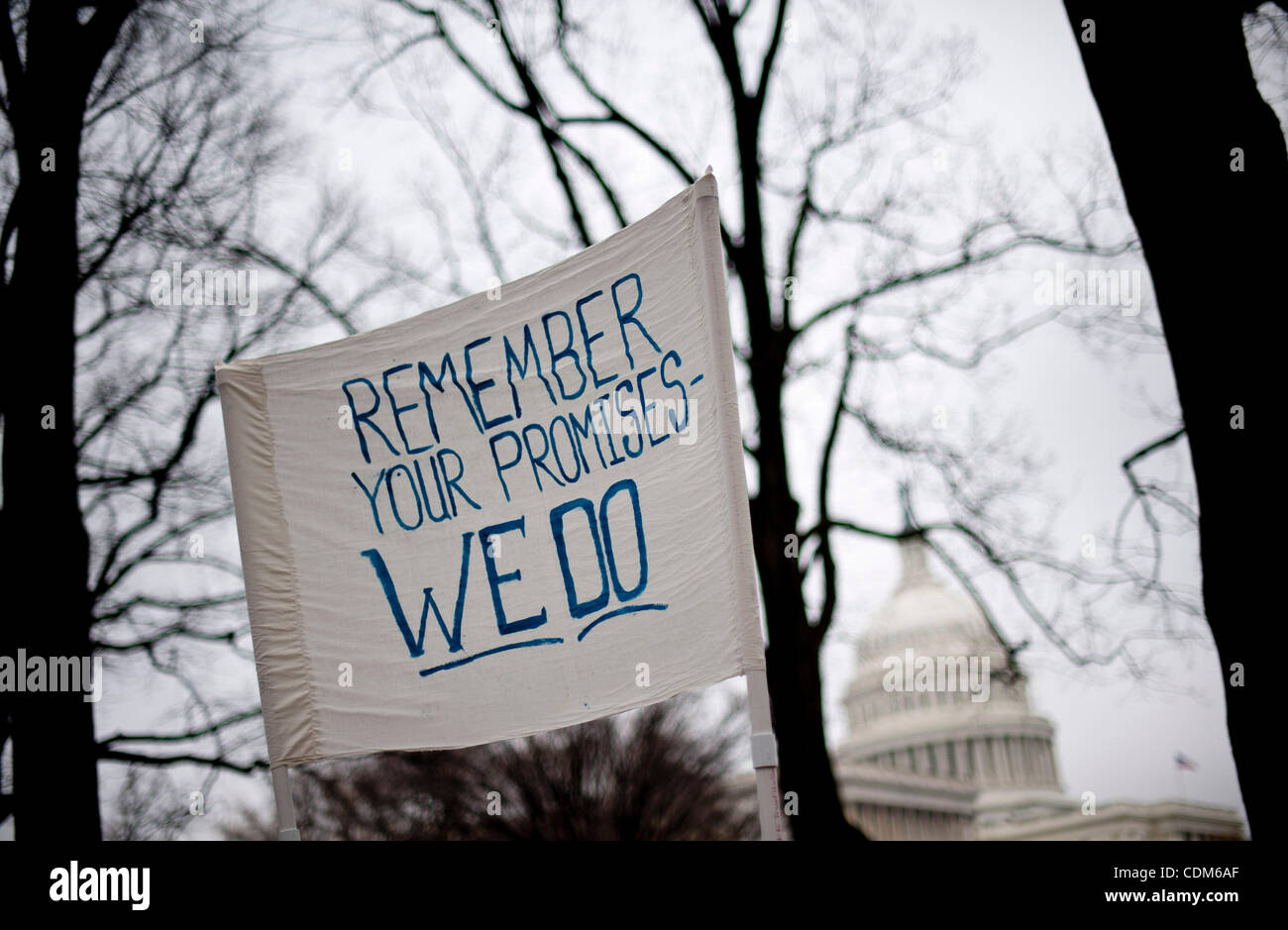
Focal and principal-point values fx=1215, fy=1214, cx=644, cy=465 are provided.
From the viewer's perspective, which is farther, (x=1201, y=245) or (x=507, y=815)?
(x=507, y=815)

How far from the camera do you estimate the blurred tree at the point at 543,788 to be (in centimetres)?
3559

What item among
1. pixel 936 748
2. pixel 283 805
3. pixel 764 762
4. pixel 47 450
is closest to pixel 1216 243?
pixel 764 762

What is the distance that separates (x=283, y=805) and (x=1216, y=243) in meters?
4.54

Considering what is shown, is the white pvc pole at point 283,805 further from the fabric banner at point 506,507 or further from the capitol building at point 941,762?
the capitol building at point 941,762

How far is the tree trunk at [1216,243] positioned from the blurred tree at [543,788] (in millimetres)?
30864

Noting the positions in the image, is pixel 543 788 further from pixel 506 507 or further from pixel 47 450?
pixel 506 507

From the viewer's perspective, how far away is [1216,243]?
527 centimetres

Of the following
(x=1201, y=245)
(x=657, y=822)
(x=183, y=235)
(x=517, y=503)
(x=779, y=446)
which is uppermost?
(x=183, y=235)

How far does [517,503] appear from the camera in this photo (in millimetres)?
4746

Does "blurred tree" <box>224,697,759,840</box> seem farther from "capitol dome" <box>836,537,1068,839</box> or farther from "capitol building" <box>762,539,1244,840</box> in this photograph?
"capitol dome" <box>836,537,1068,839</box>

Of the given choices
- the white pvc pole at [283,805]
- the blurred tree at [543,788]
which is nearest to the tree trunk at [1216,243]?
the white pvc pole at [283,805]
